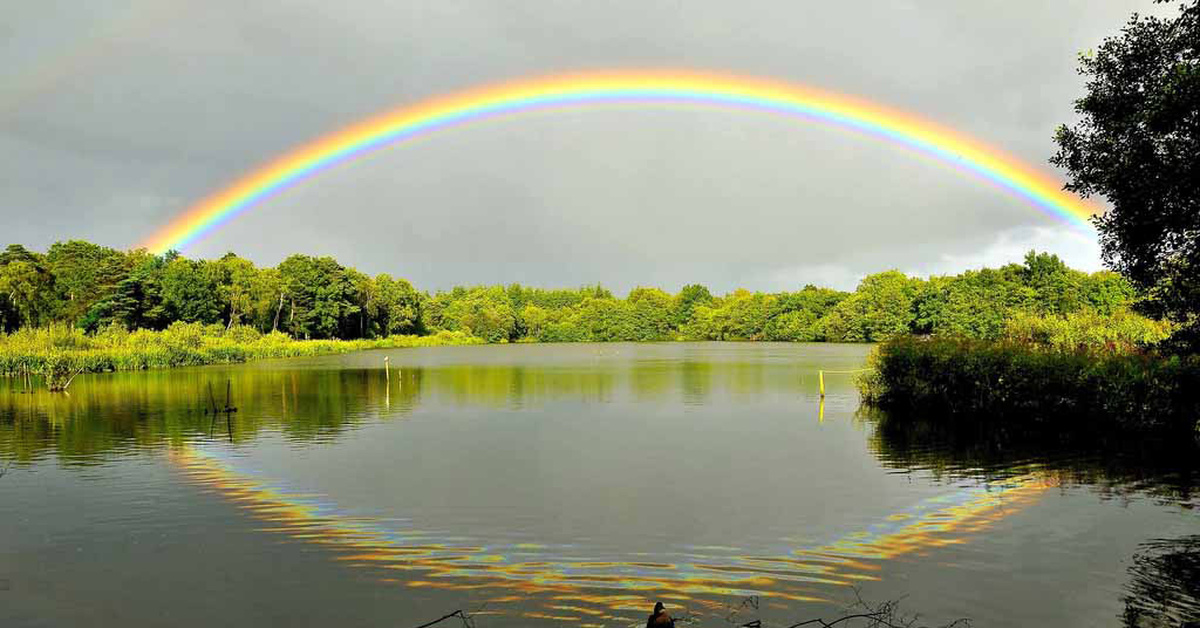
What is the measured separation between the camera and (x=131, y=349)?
7481 cm

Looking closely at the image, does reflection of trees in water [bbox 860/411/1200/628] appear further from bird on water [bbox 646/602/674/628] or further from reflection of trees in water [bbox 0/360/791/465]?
reflection of trees in water [bbox 0/360/791/465]

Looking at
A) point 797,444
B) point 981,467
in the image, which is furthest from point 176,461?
point 981,467

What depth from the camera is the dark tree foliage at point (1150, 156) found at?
16.4 meters

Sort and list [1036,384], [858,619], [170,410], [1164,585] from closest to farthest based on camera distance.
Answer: [858,619] < [1164,585] < [1036,384] < [170,410]

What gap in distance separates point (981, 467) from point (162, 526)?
24.0 metres

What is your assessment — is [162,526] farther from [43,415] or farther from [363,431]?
[43,415]

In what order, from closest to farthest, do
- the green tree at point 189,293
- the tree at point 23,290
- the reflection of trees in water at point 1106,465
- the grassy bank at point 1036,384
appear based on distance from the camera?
1. the reflection of trees in water at point 1106,465
2. the grassy bank at point 1036,384
3. the tree at point 23,290
4. the green tree at point 189,293

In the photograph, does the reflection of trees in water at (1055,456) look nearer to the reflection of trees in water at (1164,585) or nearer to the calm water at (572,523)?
the calm water at (572,523)

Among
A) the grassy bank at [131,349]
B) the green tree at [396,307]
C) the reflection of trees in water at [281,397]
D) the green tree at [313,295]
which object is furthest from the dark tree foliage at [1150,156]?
the green tree at [396,307]

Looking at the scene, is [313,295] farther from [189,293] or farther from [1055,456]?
[1055,456]

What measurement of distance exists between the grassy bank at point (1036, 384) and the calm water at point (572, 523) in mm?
1803

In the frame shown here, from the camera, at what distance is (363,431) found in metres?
33.8

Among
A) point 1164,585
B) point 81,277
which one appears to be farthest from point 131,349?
point 1164,585

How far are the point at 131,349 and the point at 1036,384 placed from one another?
8015 centimetres
